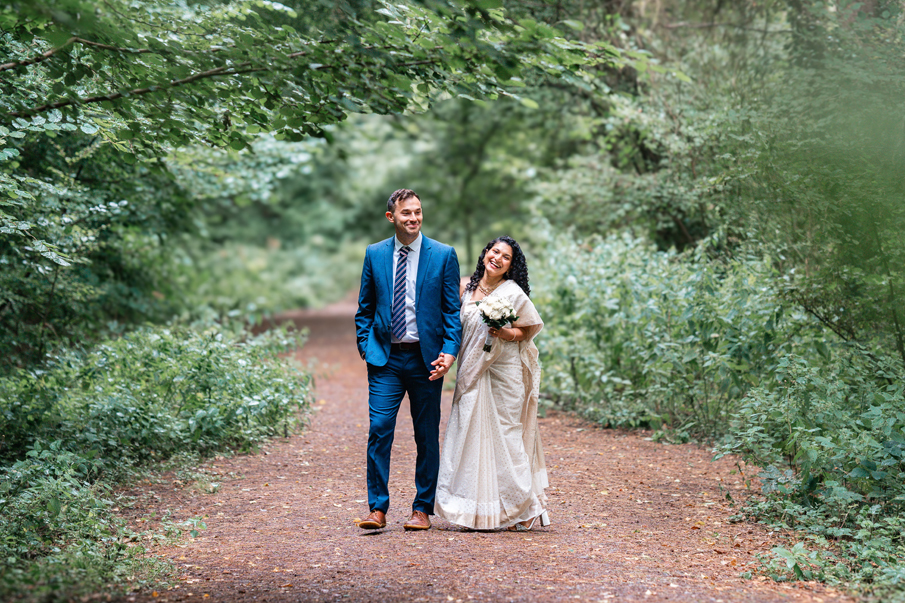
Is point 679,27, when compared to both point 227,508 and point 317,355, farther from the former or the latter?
point 227,508

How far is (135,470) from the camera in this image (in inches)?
240

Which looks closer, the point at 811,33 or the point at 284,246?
the point at 811,33

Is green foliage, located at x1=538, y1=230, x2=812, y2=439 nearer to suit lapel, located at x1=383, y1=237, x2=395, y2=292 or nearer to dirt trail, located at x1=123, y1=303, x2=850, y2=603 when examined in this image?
dirt trail, located at x1=123, y1=303, x2=850, y2=603

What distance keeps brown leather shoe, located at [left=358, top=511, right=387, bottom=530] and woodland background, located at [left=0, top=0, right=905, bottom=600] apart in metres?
1.22

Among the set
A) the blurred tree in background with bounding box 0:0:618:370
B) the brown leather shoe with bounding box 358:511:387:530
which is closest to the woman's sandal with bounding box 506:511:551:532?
the brown leather shoe with bounding box 358:511:387:530

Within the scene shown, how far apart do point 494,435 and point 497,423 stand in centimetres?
8

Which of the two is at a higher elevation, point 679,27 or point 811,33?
point 679,27

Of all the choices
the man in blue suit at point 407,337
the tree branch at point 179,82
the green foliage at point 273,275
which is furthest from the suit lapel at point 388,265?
the green foliage at point 273,275

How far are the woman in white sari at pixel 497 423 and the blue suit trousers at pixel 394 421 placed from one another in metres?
0.10

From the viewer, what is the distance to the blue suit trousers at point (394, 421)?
477cm

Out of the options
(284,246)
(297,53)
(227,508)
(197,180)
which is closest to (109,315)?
(197,180)

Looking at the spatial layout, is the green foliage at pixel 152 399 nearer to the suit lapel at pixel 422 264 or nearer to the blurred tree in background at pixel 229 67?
the blurred tree in background at pixel 229 67

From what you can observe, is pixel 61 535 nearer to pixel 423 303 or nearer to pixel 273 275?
pixel 423 303

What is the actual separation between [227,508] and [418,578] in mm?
2155
